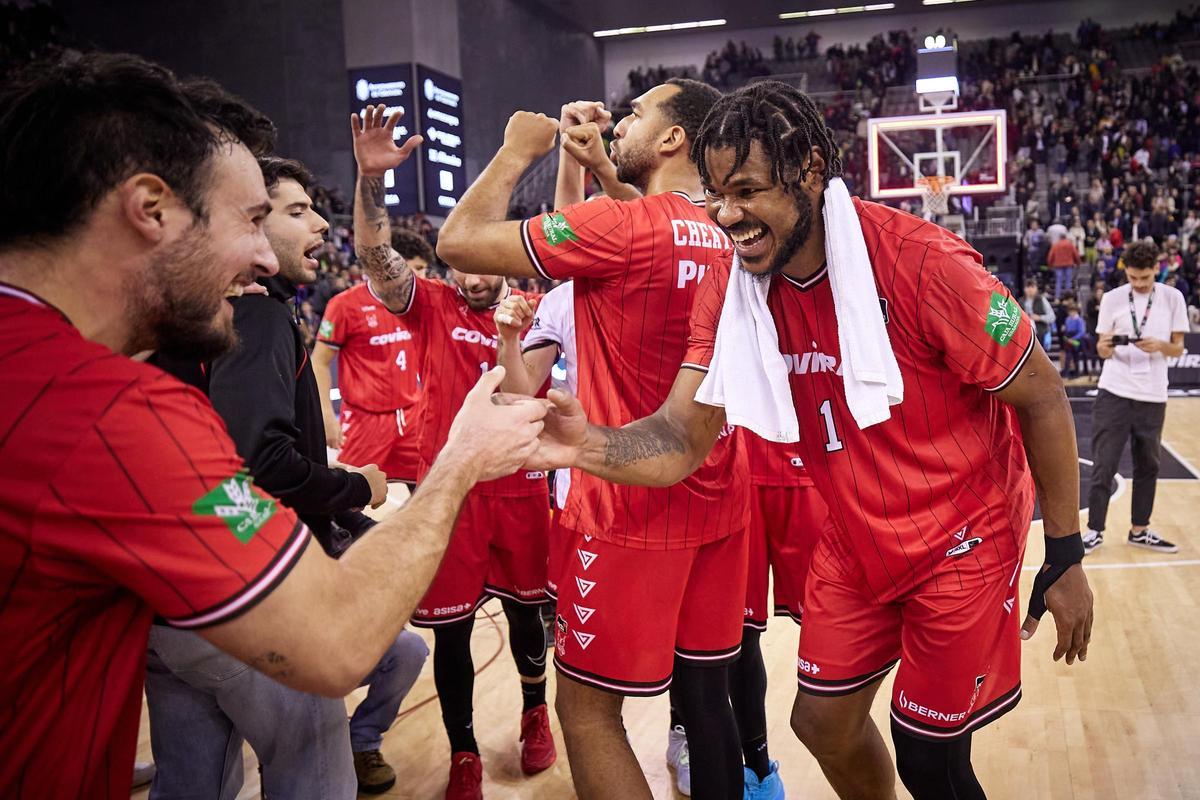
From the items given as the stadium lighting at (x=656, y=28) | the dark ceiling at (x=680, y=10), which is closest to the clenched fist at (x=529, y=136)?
the dark ceiling at (x=680, y=10)

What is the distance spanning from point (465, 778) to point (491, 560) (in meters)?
0.83

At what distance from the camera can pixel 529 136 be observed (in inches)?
114

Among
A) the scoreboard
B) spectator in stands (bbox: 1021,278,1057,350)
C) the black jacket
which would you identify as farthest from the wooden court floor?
the scoreboard

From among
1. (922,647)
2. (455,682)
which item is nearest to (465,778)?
(455,682)

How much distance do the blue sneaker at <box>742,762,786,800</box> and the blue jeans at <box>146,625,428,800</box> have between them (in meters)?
1.64

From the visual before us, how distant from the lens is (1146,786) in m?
3.60

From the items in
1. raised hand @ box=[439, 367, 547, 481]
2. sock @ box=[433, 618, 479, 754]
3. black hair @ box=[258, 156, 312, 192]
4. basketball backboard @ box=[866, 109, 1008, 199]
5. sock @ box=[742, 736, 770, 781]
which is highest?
basketball backboard @ box=[866, 109, 1008, 199]

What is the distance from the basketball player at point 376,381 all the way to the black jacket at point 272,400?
3068 millimetres

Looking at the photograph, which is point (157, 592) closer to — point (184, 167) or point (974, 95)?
point (184, 167)

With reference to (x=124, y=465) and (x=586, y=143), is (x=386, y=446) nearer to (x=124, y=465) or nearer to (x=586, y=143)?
(x=586, y=143)

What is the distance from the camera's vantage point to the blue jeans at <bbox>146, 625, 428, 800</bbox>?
2.29m

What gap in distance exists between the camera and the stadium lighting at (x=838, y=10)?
28.8 metres

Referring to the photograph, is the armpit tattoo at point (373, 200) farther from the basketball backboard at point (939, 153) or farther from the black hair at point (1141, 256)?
the basketball backboard at point (939, 153)

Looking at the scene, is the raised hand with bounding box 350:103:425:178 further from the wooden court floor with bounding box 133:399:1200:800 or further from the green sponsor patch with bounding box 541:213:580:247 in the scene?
the wooden court floor with bounding box 133:399:1200:800
